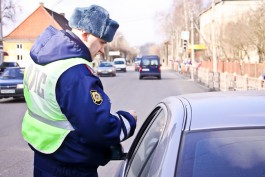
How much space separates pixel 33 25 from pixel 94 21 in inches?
2940

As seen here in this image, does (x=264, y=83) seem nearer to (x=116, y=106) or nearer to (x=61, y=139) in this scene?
(x=116, y=106)

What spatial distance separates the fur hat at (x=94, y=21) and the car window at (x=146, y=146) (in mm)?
630

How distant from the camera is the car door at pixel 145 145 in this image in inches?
101

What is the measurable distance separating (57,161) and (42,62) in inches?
23.4

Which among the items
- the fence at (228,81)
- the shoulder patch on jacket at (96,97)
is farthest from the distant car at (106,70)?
the shoulder patch on jacket at (96,97)

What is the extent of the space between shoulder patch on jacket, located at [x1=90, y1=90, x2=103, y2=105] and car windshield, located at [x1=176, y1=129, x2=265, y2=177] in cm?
57

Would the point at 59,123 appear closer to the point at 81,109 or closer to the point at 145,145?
the point at 81,109

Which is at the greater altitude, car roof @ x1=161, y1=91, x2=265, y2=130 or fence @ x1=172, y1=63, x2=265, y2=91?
car roof @ x1=161, y1=91, x2=265, y2=130

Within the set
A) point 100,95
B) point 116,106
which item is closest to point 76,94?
point 100,95

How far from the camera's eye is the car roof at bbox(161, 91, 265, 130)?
6.99ft

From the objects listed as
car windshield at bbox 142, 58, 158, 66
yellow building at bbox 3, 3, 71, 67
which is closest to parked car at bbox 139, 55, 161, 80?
car windshield at bbox 142, 58, 158, 66

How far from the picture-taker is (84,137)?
8.10 feet

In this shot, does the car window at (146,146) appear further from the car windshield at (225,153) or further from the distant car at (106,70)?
the distant car at (106,70)

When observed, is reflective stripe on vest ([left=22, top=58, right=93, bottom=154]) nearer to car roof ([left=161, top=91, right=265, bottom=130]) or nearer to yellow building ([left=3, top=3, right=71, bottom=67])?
car roof ([left=161, top=91, right=265, bottom=130])
